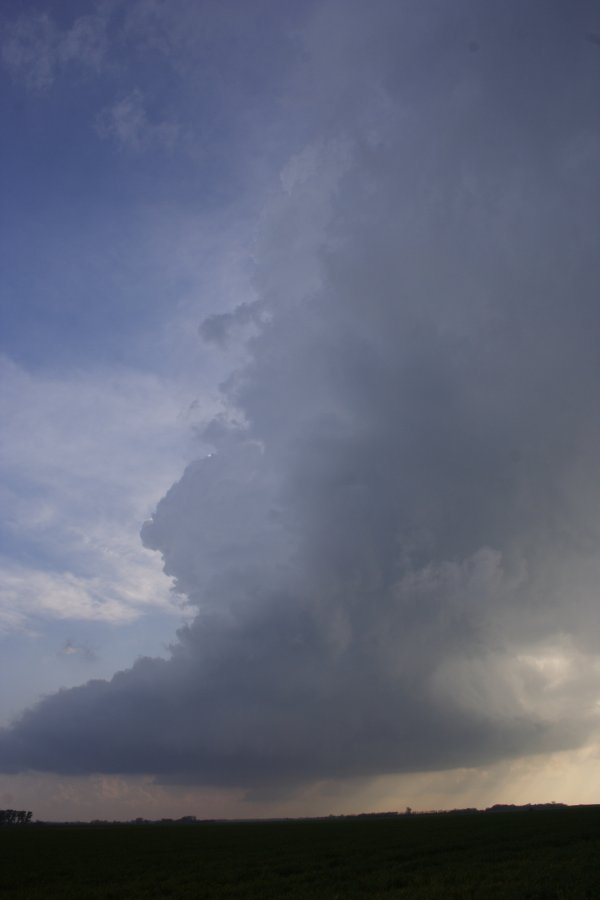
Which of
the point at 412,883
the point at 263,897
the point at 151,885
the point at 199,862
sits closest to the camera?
the point at 263,897

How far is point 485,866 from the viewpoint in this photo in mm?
37344

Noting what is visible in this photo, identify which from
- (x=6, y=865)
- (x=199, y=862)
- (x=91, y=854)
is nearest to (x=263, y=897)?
(x=199, y=862)

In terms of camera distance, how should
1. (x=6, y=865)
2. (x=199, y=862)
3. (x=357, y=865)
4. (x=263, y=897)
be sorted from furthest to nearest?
1. (x=6, y=865)
2. (x=199, y=862)
3. (x=357, y=865)
4. (x=263, y=897)

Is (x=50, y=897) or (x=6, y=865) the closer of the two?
(x=50, y=897)

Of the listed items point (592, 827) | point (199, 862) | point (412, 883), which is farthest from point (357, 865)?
point (592, 827)

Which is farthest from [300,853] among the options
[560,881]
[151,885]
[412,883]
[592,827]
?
[592,827]

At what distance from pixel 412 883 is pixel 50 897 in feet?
57.1

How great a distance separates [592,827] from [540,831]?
16.2 ft

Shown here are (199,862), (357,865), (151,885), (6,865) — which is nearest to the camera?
(151,885)

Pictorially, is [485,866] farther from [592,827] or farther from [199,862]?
[592,827]

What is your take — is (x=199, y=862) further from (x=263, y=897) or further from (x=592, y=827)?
(x=592, y=827)

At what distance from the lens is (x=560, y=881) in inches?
1180

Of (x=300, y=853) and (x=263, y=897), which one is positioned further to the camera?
(x=300, y=853)

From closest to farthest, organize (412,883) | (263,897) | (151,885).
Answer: (263,897) < (412,883) < (151,885)
